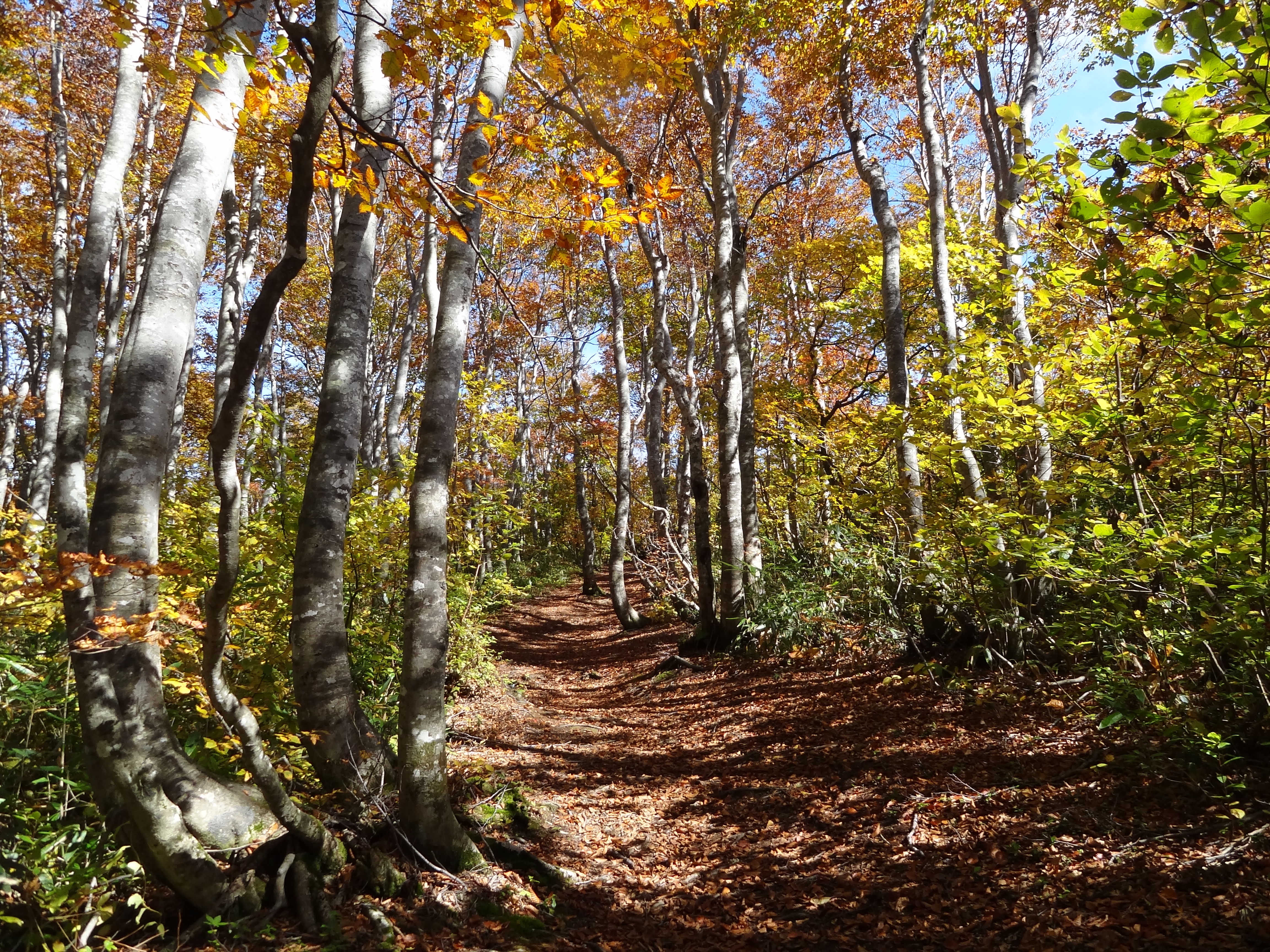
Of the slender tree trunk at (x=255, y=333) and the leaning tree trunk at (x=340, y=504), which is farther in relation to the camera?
the leaning tree trunk at (x=340, y=504)

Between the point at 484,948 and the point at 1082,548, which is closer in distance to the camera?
the point at 484,948

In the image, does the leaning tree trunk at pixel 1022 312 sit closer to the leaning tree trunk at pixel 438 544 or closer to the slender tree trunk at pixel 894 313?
the slender tree trunk at pixel 894 313

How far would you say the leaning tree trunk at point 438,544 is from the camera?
11.2 ft

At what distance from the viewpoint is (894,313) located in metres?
7.70

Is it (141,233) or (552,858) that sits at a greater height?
(141,233)

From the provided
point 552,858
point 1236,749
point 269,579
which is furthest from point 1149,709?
point 269,579

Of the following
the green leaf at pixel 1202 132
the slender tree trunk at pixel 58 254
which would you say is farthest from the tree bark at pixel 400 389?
the green leaf at pixel 1202 132

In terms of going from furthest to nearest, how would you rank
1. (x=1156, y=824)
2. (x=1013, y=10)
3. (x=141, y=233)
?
(x=141, y=233) → (x=1013, y=10) → (x=1156, y=824)

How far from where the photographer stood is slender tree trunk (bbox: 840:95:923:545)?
7031mm

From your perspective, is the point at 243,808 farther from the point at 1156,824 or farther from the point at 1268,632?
the point at 1268,632

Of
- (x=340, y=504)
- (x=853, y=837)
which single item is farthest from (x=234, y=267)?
(x=853, y=837)

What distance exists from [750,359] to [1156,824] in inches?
340

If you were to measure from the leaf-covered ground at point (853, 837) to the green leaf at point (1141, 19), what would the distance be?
3414 millimetres

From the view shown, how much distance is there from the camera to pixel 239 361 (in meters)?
2.02
